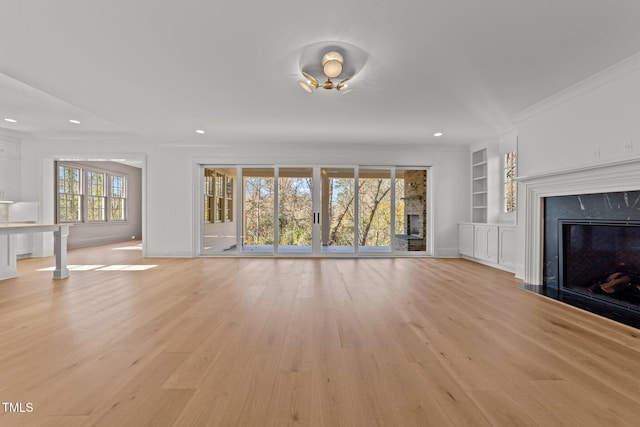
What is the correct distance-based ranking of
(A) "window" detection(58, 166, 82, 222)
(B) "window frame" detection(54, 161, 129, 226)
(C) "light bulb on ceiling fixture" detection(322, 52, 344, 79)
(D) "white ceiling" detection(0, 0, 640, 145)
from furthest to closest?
(A) "window" detection(58, 166, 82, 222), (B) "window frame" detection(54, 161, 129, 226), (C) "light bulb on ceiling fixture" detection(322, 52, 344, 79), (D) "white ceiling" detection(0, 0, 640, 145)

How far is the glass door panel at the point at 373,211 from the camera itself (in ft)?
23.2

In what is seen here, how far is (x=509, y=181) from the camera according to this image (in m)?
5.84

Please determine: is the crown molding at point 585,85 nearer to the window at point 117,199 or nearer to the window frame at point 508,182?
the window frame at point 508,182

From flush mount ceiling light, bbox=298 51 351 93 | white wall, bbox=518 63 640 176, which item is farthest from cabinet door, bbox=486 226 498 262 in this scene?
flush mount ceiling light, bbox=298 51 351 93

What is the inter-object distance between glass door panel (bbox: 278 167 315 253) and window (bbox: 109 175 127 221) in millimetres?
6588

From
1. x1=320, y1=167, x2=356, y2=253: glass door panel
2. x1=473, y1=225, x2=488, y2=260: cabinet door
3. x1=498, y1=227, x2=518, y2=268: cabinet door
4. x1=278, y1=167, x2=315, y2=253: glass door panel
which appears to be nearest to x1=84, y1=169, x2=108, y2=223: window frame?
x1=278, y1=167, x2=315, y2=253: glass door panel

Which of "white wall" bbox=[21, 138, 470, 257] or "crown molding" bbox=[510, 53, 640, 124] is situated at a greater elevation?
"crown molding" bbox=[510, 53, 640, 124]

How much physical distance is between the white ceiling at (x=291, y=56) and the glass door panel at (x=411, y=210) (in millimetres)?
2164

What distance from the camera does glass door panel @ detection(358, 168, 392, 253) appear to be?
7.07 metres

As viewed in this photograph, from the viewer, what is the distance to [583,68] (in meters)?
3.22

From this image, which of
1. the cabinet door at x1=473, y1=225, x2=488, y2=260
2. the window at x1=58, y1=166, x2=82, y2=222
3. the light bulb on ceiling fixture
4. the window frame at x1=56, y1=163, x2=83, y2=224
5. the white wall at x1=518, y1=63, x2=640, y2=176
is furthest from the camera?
the window at x1=58, y1=166, x2=82, y2=222

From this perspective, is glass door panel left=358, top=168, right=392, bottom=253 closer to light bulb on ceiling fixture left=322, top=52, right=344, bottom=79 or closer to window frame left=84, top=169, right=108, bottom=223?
A: light bulb on ceiling fixture left=322, top=52, right=344, bottom=79

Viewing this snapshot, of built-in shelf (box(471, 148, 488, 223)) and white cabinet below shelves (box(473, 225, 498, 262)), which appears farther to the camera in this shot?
built-in shelf (box(471, 148, 488, 223))

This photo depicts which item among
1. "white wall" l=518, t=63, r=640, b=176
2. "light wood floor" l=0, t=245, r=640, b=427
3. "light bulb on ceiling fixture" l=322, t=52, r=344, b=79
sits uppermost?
"light bulb on ceiling fixture" l=322, t=52, r=344, b=79
